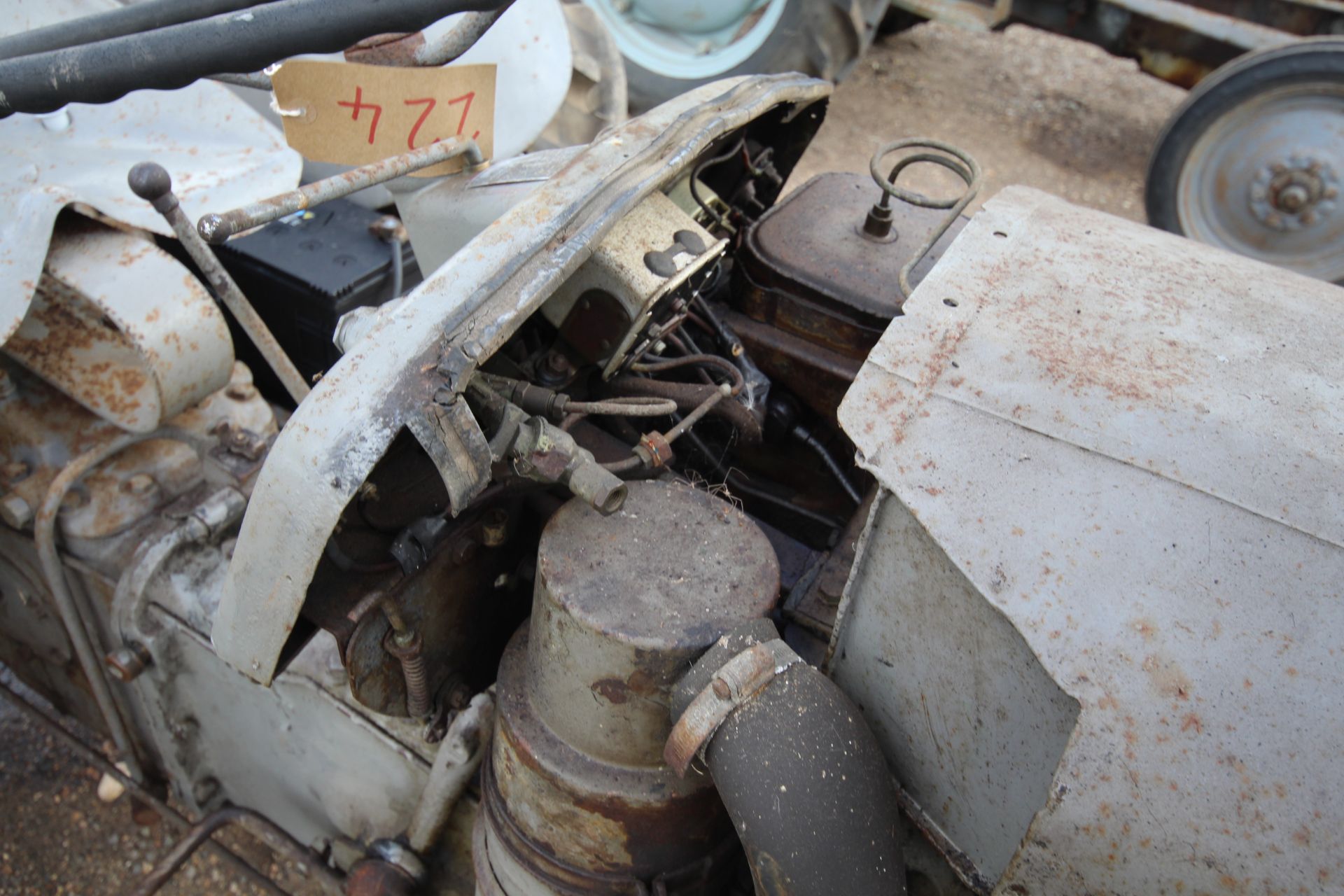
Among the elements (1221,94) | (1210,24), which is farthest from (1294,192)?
(1210,24)

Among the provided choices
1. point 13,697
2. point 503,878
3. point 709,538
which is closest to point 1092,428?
point 709,538

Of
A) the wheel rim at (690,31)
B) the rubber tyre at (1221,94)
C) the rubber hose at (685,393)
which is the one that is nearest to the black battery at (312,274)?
the rubber hose at (685,393)

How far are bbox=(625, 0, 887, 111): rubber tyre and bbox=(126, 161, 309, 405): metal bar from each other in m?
2.88

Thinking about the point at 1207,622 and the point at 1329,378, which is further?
the point at 1329,378

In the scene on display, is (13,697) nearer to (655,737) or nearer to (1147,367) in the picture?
(655,737)

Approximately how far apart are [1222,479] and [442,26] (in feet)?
4.43

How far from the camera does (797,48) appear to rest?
3941 millimetres

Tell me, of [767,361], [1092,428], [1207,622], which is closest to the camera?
[1207,622]

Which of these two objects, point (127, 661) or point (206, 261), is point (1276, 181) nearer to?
point (206, 261)

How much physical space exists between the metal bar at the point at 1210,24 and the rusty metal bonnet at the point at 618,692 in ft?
14.3

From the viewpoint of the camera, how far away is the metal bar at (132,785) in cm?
173

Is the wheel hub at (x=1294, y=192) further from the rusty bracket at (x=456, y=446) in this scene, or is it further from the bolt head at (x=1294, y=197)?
the rusty bracket at (x=456, y=446)

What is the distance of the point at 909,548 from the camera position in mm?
924

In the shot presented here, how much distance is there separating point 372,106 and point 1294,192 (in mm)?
4109
